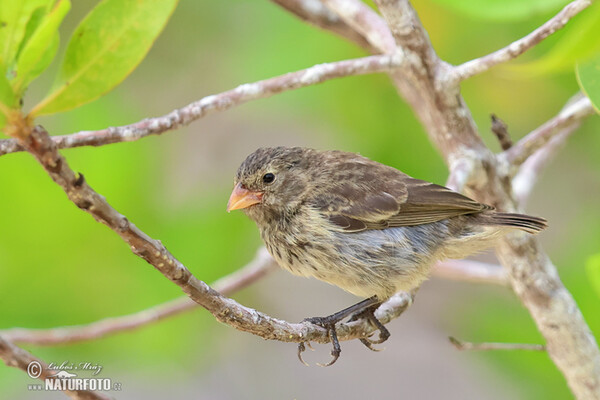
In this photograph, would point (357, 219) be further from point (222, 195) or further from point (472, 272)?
point (222, 195)

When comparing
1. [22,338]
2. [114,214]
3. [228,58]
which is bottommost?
[114,214]

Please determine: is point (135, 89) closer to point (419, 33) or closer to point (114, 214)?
point (419, 33)

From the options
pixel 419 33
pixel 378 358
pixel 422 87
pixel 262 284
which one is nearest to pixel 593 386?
pixel 422 87

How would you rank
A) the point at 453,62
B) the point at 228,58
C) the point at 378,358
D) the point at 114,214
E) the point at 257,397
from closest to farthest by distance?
the point at 114,214 → the point at 453,62 → the point at 228,58 → the point at 257,397 → the point at 378,358

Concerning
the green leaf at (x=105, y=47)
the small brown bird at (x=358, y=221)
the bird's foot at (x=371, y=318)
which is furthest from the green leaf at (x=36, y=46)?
the bird's foot at (x=371, y=318)

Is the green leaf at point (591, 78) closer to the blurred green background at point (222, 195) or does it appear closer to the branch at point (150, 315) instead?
the blurred green background at point (222, 195)

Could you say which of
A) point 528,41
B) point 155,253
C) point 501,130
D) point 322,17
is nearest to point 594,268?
point 528,41
